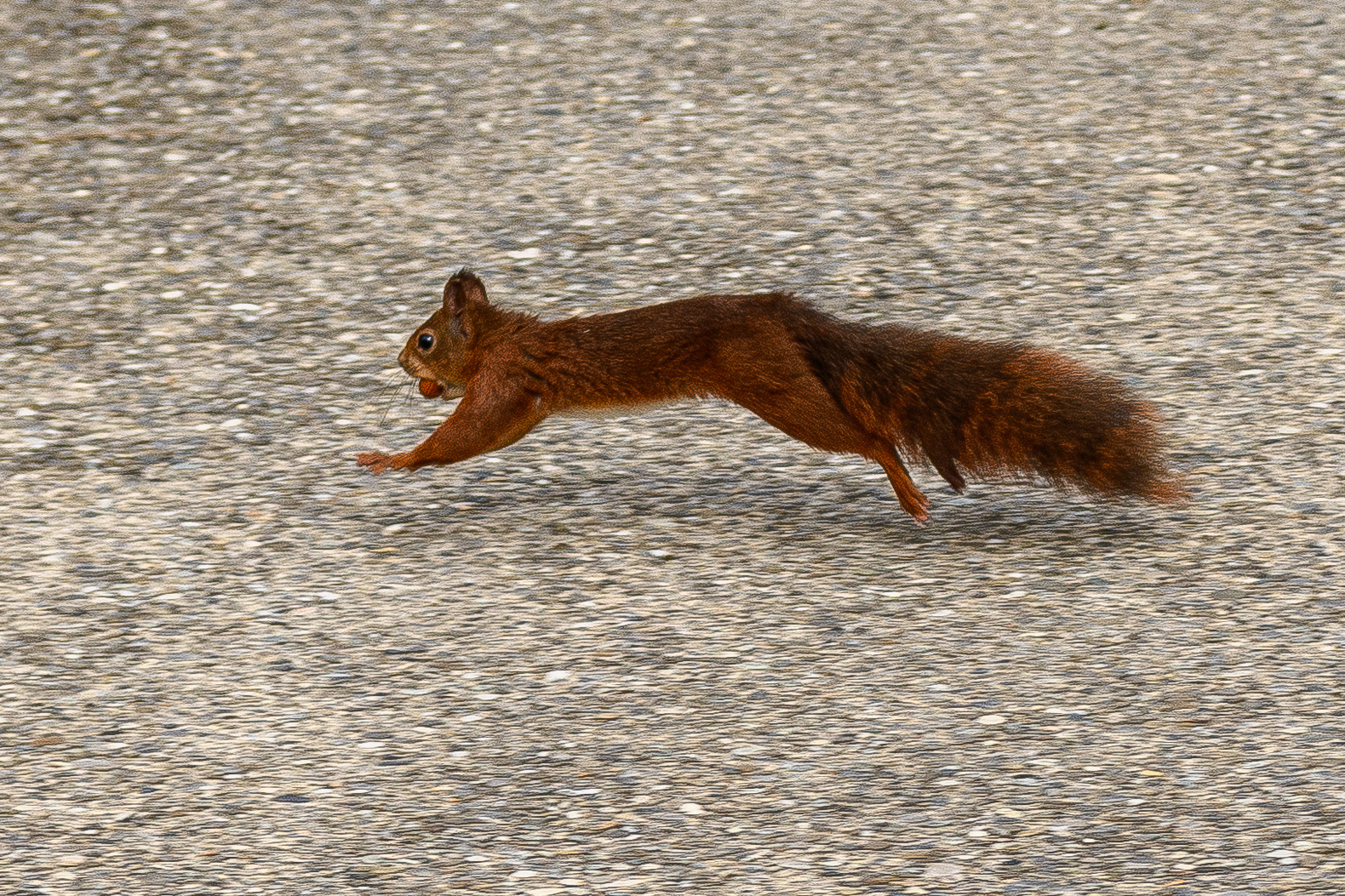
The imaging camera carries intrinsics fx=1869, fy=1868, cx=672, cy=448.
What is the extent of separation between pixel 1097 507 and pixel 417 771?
2305 mm

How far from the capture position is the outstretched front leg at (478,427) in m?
5.35

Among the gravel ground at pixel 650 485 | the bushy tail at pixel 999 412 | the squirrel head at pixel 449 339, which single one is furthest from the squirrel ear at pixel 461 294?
the bushy tail at pixel 999 412

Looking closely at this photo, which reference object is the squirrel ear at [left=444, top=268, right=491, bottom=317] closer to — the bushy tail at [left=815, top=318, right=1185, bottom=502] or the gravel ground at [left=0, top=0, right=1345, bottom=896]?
the gravel ground at [left=0, top=0, right=1345, bottom=896]

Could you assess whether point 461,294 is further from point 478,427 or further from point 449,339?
point 478,427

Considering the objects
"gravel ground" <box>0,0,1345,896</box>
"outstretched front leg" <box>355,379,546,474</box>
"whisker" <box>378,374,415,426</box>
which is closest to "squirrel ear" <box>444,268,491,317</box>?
"outstretched front leg" <box>355,379,546,474</box>

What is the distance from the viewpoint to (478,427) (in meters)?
5.35

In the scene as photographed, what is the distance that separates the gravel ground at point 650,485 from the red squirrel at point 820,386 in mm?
287

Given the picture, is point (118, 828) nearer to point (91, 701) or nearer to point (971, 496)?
point (91, 701)

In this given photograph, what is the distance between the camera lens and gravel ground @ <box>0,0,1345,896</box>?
404 centimetres

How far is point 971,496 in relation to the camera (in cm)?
566

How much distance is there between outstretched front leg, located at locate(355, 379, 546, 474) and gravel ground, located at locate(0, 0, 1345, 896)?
0.24 m

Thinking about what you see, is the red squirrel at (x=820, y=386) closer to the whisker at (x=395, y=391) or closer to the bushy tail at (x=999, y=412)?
the bushy tail at (x=999, y=412)

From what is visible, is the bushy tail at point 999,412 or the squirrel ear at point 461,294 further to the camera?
the squirrel ear at point 461,294

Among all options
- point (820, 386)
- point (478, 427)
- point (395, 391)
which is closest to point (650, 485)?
point (478, 427)
